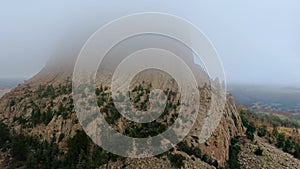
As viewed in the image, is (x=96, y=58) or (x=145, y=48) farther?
(x=96, y=58)

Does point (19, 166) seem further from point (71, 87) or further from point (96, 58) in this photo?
point (96, 58)

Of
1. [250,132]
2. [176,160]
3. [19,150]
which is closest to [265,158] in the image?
[250,132]

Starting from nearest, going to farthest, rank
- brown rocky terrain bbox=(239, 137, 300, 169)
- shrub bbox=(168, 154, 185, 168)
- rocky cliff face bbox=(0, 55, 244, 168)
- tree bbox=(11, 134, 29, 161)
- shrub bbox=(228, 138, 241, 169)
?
1. shrub bbox=(168, 154, 185, 168)
2. rocky cliff face bbox=(0, 55, 244, 168)
3. tree bbox=(11, 134, 29, 161)
4. shrub bbox=(228, 138, 241, 169)
5. brown rocky terrain bbox=(239, 137, 300, 169)

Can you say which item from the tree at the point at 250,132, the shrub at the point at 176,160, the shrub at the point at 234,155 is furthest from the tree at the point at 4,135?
the tree at the point at 250,132

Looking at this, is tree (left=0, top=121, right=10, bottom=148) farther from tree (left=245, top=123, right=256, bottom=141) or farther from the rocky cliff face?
tree (left=245, top=123, right=256, bottom=141)

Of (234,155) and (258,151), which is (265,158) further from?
(234,155)

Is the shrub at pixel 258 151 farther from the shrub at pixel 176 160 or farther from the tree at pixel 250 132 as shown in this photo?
the shrub at pixel 176 160

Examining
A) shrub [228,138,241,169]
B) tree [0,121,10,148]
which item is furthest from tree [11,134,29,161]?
shrub [228,138,241,169]

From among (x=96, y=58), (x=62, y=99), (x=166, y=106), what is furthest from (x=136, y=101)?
(x=96, y=58)

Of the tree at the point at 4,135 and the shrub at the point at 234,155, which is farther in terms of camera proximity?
the tree at the point at 4,135
